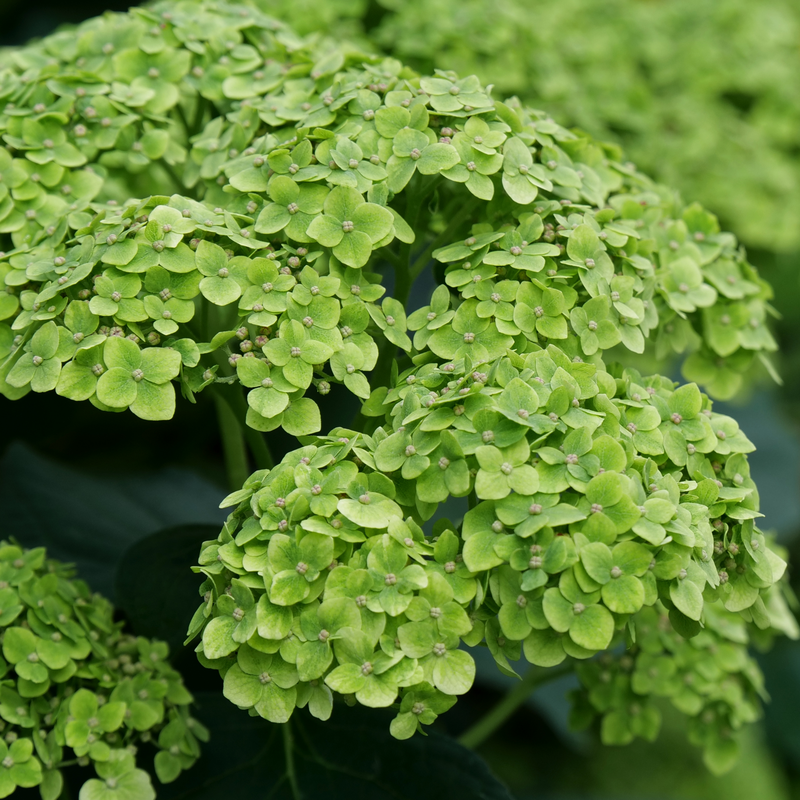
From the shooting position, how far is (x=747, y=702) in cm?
95

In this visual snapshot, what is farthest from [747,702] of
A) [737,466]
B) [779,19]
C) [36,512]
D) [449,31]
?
[779,19]

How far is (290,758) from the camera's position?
80 centimetres

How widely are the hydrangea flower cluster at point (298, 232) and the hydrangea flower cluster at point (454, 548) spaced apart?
8 cm

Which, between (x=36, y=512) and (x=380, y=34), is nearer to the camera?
(x=36, y=512)

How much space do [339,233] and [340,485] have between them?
0.20m

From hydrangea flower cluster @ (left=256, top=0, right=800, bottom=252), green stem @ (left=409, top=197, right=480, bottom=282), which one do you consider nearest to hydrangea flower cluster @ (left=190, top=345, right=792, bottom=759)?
green stem @ (left=409, top=197, right=480, bottom=282)

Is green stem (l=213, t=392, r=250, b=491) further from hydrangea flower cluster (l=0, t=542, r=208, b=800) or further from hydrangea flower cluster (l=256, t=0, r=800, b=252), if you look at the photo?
hydrangea flower cluster (l=256, t=0, r=800, b=252)

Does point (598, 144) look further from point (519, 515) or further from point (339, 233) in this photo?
point (519, 515)

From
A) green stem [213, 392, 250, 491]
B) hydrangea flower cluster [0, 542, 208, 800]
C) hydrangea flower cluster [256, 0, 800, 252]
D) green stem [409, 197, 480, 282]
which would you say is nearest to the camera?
hydrangea flower cluster [0, 542, 208, 800]

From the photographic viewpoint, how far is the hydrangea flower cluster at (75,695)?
665 mm

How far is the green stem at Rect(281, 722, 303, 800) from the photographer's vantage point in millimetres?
779

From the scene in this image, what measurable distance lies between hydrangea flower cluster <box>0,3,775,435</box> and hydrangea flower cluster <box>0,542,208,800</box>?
17 centimetres

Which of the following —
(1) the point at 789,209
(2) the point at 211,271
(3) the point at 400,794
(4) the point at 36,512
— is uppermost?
(2) the point at 211,271

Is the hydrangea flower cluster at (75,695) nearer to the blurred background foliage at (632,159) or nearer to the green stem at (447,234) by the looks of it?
the blurred background foliage at (632,159)
